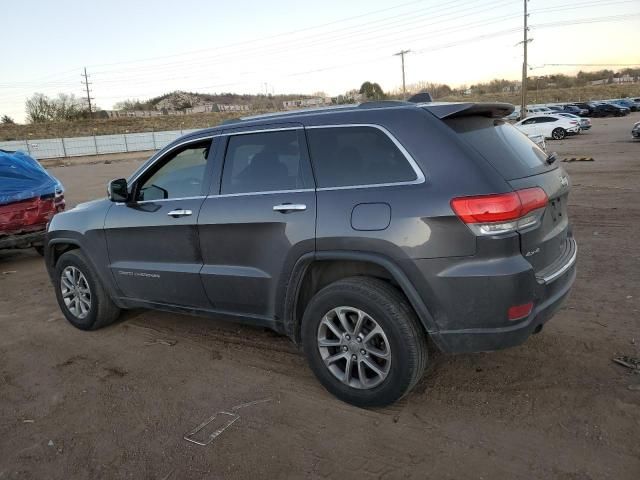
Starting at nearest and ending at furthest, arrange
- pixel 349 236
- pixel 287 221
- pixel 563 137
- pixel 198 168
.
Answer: pixel 349 236 < pixel 287 221 < pixel 198 168 < pixel 563 137

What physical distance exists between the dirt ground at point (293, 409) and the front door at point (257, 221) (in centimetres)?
66

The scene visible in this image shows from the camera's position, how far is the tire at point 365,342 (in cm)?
319

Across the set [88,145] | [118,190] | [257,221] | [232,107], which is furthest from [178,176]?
[232,107]

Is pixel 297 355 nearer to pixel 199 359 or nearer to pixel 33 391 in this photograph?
pixel 199 359

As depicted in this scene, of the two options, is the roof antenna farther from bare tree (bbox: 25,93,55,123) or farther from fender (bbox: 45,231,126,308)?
bare tree (bbox: 25,93,55,123)

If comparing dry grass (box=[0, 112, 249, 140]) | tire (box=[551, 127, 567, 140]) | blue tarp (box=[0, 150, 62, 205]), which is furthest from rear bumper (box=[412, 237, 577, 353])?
dry grass (box=[0, 112, 249, 140])

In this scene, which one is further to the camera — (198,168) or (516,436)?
(198,168)

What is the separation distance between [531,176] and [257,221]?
178cm

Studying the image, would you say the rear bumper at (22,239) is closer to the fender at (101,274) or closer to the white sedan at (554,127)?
the fender at (101,274)

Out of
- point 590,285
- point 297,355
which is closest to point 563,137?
point 590,285

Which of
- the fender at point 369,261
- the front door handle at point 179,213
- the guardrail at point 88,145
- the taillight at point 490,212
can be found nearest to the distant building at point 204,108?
the guardrail at point 88,145

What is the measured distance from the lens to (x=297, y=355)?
14.0 ft

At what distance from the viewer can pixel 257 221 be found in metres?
3.68

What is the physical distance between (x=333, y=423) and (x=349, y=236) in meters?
1.15
